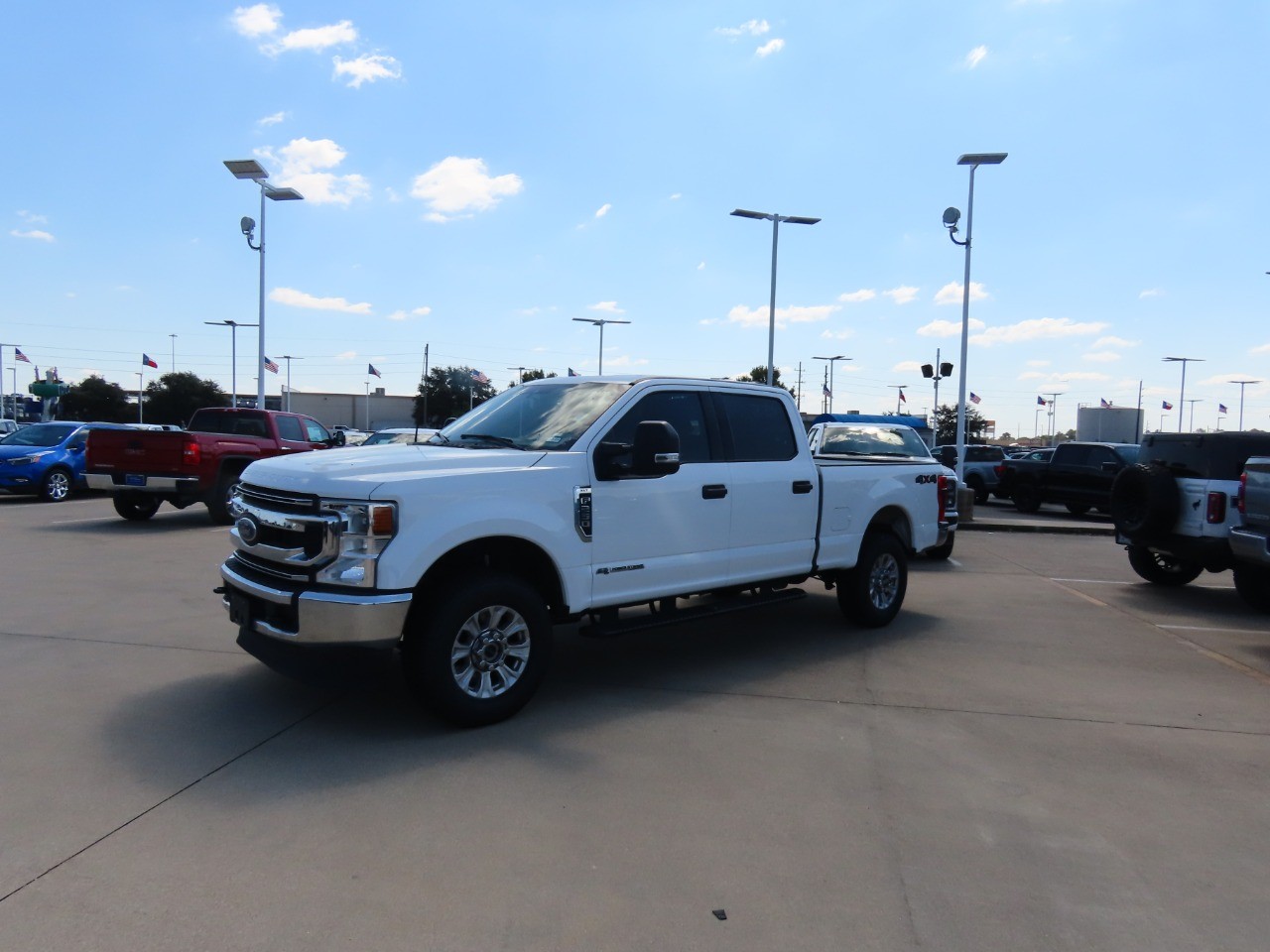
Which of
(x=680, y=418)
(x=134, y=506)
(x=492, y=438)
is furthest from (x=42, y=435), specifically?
(x=680, y=418)

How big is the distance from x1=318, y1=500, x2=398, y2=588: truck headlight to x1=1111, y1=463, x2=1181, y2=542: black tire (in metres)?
8.50

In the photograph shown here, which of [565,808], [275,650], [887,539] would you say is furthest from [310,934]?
[887,539]

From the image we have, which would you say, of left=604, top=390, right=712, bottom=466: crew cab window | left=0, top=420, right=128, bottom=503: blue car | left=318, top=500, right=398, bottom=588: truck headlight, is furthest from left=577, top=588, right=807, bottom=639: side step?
left=0, top=420, right=128, bottom=503: blue car

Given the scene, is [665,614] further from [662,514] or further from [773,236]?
[773,236]

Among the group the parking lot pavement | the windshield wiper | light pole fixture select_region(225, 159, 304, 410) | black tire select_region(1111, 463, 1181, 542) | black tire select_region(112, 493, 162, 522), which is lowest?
the parking lot pavement

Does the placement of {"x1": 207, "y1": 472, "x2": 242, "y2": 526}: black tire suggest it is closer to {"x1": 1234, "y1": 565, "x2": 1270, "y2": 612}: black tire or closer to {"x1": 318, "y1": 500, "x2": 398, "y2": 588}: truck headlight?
{"x1": 318, "y1": 500, "x2": 398, "y2": 588}: truck headlight

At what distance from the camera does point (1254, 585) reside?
909 centimetres

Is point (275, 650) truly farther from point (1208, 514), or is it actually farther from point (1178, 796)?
point (1208, 514)

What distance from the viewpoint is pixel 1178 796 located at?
4.25 m

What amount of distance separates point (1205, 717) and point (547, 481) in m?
4.24

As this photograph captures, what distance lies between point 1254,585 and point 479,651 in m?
8.27

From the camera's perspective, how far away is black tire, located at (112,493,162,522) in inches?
561

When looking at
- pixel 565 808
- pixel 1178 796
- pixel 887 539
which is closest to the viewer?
pixel 565 808

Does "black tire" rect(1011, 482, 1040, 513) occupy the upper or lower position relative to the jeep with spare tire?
lower
